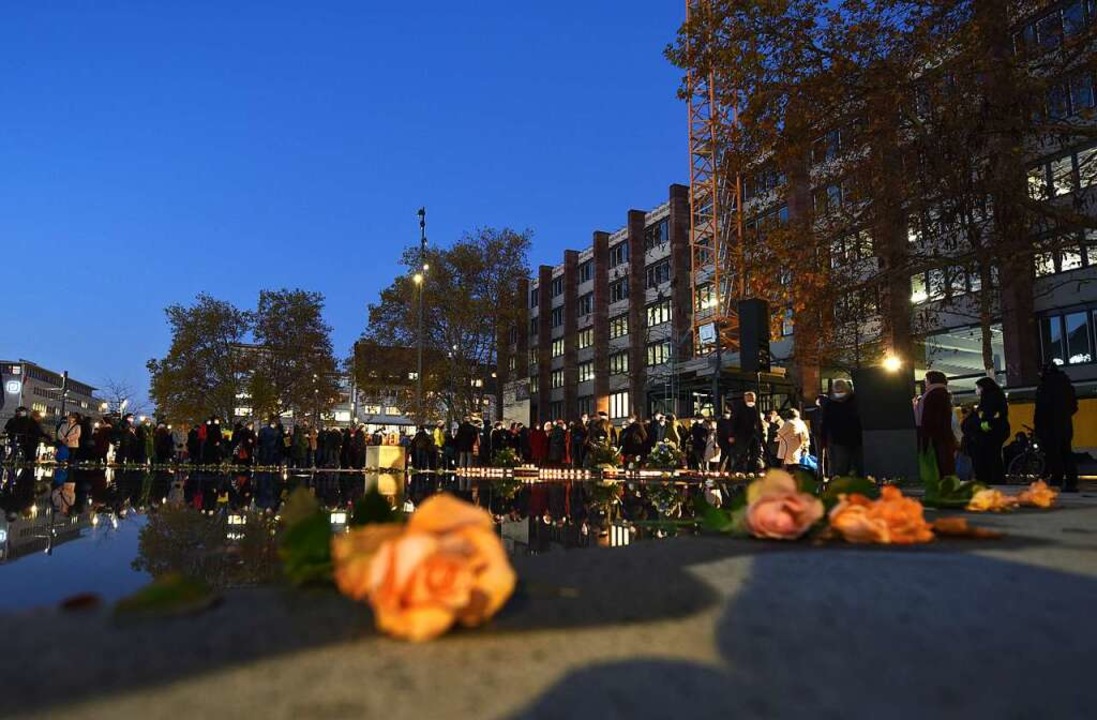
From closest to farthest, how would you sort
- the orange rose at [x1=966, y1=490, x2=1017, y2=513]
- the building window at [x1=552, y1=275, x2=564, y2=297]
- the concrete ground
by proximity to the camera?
the concrete ground
the orange rose at [x1=966, y1=490, x2=1017, y2=513]
the building window at [x1=552, y1=275, x2=564, y2=297]

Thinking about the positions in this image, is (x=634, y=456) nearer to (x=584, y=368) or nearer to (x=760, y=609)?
(x=760, y=609)

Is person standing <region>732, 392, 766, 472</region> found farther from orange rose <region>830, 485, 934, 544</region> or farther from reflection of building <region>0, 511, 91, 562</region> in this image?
orange rose <region>830, 485, 934, 544</region>

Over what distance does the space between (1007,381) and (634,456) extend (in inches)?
639

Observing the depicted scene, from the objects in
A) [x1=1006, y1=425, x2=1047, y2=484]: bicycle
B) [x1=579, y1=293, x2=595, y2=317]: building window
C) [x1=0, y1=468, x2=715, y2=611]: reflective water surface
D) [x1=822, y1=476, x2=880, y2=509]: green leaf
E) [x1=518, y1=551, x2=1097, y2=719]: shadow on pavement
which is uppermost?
[x1=579, y1=293, x2=595, y2=317]: building window

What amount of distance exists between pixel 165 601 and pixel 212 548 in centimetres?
288

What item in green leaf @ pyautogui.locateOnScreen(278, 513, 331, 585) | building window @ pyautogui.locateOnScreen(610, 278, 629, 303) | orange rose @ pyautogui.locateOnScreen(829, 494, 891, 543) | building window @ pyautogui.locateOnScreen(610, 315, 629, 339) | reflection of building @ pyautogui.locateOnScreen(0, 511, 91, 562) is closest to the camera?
green leaf @ pyautogui.locateOnScreen(278, 513, 331, 585)

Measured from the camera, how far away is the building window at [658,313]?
54312 mm

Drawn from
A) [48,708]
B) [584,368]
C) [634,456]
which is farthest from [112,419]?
[584,368]

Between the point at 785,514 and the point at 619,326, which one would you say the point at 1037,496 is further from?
the point at 619,326

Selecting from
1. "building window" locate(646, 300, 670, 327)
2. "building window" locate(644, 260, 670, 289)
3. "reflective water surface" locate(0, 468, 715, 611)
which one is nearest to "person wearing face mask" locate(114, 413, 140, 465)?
"reflective water surface" locate(0, 468, 715, 611)

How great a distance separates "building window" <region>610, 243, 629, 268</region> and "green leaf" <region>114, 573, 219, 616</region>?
57.5 metres

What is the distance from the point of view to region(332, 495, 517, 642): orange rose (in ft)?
4.94

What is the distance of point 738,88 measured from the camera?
1448 centimetres

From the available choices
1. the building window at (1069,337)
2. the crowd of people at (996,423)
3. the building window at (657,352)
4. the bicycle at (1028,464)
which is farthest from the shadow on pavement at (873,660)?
the building window at (657,352)
